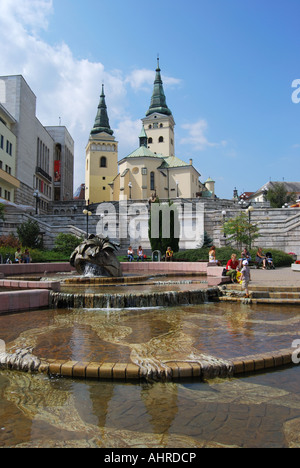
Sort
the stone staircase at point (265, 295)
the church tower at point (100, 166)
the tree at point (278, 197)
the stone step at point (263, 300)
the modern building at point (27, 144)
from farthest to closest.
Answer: the church tower at point (100, 166)
the tree at point (278, 197)
the modern building at point (27, 144)
the stone staircase at point (265, 295)
the stone step at point (263, 300)

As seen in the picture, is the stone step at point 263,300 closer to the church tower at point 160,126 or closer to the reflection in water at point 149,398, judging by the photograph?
the reflection in water at point 149,398

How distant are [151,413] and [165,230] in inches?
1126

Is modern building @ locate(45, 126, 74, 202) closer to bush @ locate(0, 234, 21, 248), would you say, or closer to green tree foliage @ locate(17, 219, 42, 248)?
green tree foliage @ locate(17, 219, 42, 248)

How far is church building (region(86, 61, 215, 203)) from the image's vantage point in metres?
70.6

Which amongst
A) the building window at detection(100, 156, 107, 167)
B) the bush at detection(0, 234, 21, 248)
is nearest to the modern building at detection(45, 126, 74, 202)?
the building window at detection(100, 156, 107, 167)

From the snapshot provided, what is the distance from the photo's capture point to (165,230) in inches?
1267

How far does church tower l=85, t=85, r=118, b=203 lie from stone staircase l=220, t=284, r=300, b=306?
71894 millimetres

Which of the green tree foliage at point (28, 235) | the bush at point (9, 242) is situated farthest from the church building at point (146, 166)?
the bush at point (9, 242)

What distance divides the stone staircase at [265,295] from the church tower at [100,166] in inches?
2830

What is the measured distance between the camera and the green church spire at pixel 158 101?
293 feet

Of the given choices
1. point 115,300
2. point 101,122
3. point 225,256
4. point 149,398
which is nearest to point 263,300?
point 115,300

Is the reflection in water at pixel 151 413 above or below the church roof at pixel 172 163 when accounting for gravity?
below

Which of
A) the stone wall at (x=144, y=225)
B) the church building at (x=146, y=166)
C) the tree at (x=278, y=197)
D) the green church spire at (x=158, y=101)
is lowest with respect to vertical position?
the stone wall at (x=144, y=225)

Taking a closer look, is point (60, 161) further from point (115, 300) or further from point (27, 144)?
point (115, 300)
